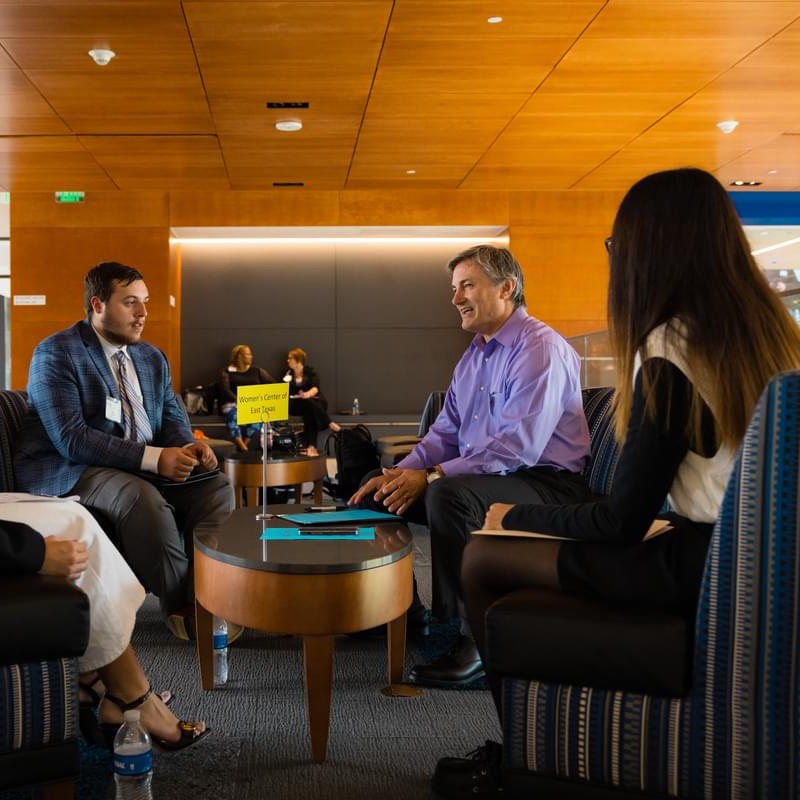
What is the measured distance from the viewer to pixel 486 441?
9.57 feet

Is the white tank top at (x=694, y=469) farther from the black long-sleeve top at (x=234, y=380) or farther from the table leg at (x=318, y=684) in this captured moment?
the black long-sleeve top at (x=234, y=380)

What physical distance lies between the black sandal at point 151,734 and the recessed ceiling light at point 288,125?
18.8ft

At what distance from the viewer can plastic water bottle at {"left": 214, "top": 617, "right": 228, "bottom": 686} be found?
267cm

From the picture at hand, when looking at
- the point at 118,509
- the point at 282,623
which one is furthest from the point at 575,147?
the point at 282,623

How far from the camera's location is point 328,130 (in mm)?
7273

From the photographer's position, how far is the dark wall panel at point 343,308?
1038 cm

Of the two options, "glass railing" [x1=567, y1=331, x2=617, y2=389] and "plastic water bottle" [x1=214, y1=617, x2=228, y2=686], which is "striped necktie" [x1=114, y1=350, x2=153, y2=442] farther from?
"glass railing" [x1=567, y1=331, x2=617, y2=389]

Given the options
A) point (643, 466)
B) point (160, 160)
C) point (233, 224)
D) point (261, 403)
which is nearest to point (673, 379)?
point (643, 466)

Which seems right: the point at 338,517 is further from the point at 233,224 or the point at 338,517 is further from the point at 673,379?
the point at 233,224

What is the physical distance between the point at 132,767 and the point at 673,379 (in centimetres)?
A: 132

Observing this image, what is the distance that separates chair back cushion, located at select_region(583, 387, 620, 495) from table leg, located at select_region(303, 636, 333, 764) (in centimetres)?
117

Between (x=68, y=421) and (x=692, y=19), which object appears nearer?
(x=68, y=421)

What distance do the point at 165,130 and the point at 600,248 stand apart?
5.11 metres

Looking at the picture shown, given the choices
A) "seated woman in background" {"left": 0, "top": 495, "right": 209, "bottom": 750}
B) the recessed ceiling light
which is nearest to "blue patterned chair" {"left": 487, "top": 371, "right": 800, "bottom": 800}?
"seated woman in background" {"left": 0, "top": 495, "right": 209, "bottom": 750}
